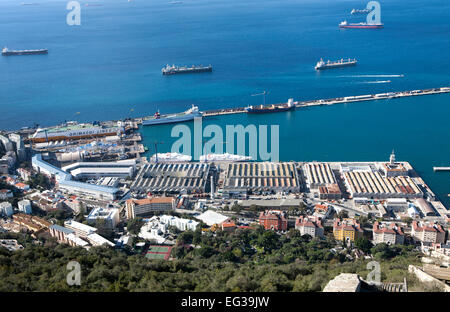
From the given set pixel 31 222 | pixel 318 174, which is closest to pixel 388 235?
pixel 318 174

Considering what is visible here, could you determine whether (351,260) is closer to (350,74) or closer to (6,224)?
(6,224)

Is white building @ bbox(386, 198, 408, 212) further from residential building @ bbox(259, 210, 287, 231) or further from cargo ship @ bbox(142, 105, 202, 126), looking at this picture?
cargo ship @ bbox(142, 105, 202, 126)

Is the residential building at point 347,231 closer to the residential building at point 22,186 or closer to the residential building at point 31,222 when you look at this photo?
the residential building at point 31,222

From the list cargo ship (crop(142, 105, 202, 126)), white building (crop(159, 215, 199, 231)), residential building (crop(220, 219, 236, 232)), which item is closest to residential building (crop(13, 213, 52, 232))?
white building (crop(159, 215, 199, 231))

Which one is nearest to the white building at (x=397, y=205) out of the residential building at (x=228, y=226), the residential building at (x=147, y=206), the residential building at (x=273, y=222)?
the residential building at (x=273, y=222)
